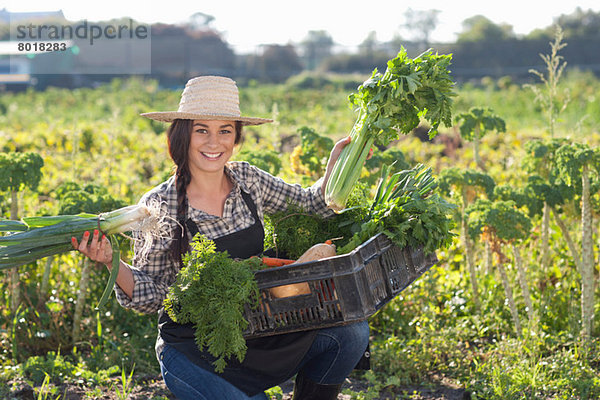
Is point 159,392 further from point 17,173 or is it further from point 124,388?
point 17,173

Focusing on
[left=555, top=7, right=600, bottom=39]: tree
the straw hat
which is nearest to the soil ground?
the straw hat

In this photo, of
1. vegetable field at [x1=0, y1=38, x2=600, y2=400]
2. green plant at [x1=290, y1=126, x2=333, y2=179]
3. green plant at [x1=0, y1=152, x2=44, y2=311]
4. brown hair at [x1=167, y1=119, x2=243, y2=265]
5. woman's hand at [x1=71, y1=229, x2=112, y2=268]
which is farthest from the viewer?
green plant at [x1=290, y1=126, x2=333, y2=179]

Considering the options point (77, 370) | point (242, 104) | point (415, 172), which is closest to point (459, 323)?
point (415, 172)

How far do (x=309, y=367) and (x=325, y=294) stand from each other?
599 mm

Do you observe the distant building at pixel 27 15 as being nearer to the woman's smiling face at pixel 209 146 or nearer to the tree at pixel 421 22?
the woman's smiling face at pixel 209 146

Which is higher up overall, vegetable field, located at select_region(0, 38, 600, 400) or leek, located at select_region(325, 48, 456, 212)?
leek, located at select_region(325, 48, 456, 212)

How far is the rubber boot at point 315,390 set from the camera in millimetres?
2750

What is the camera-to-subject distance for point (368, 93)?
270 centimetres

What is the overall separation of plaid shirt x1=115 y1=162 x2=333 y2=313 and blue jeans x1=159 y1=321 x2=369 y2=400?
24cm

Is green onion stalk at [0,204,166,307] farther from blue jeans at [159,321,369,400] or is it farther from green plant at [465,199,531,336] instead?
green plant at [465,199,531,336]

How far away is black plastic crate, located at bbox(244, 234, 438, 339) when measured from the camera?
7.34ft

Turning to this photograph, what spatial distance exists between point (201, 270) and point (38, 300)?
2.32 meters

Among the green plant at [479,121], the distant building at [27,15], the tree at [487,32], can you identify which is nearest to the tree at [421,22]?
the tree at [487,32]

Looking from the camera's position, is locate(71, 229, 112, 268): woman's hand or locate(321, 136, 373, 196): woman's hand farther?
locate(321, 136, 373, 196): woman's hand
